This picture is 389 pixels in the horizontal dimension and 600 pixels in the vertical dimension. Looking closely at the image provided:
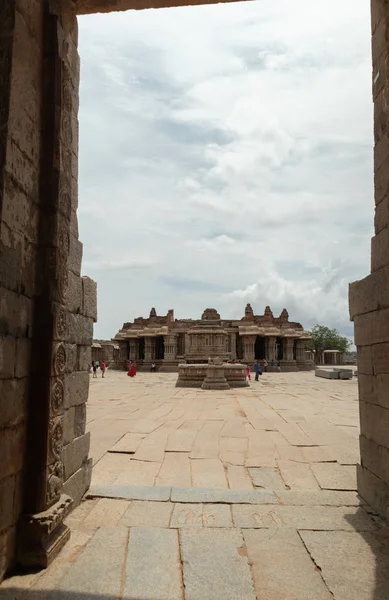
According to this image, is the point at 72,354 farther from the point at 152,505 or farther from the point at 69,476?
the point at 152,505

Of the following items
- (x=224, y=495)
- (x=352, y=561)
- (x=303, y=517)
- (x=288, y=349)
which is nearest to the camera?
(x=352, y=561)

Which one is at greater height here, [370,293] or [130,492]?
[370,293]

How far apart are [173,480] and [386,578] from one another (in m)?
2.62

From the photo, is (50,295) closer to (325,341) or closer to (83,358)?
(83,358)

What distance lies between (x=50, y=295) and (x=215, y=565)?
239cm

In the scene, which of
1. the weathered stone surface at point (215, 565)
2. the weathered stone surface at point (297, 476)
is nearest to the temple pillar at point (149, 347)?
the weathered stone surface at point (297, 476)

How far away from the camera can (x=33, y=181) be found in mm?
3326

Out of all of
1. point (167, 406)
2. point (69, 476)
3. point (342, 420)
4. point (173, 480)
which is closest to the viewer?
point (69, 476)

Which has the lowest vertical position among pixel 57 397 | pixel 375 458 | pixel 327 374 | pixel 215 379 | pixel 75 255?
pixel 327 374

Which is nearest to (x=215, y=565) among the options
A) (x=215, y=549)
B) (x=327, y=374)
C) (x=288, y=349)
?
(x=215, y=549)

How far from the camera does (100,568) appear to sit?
9.61ft

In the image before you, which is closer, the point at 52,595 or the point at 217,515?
the point at 52,595

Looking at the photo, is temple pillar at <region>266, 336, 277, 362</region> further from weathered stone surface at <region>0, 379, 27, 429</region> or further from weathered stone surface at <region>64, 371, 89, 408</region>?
weathered stone surface at <region>0, 379, 27, 429</region>

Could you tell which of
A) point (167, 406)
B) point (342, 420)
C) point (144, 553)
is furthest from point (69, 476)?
point (167, 406)
